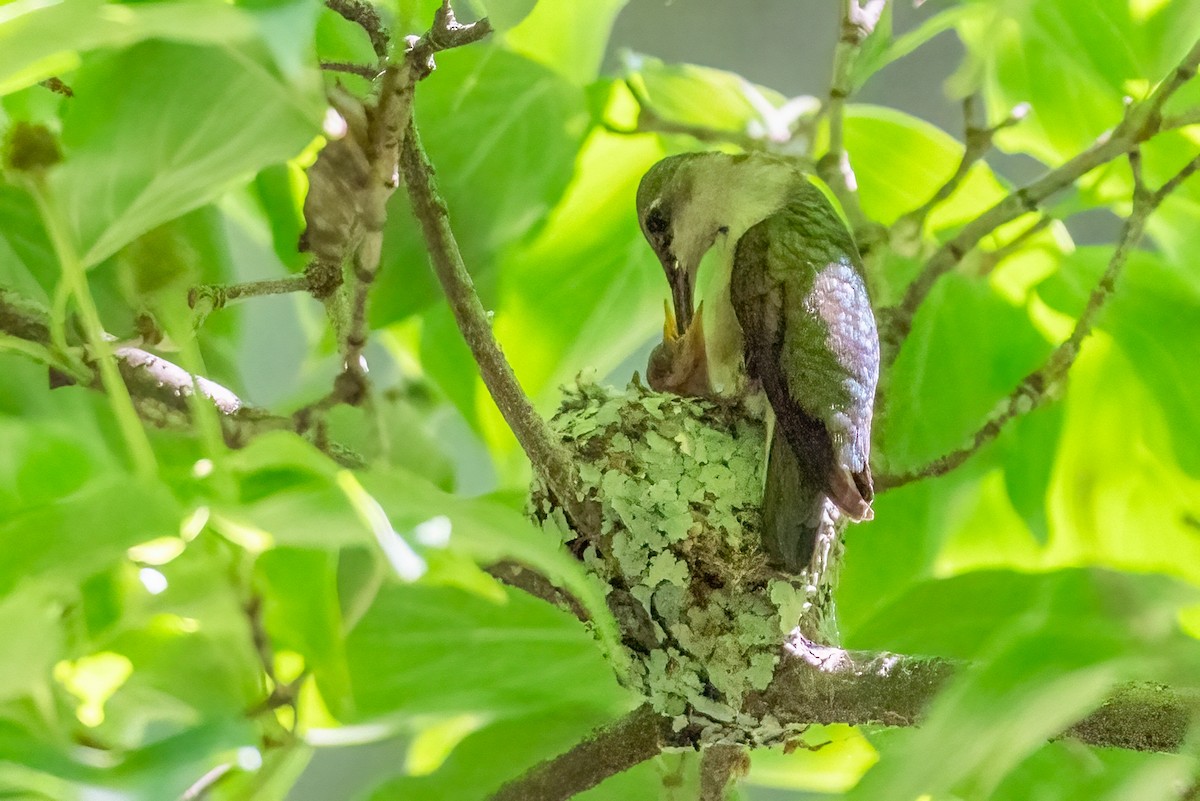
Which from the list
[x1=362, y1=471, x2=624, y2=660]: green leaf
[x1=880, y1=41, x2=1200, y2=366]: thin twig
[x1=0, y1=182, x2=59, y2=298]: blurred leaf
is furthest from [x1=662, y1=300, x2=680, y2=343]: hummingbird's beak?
[x1=362, y1=471, x2=624, y2=660]: green leaf

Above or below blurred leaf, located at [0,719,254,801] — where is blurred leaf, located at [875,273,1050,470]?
below

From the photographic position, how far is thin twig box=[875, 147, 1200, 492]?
774 millimetres

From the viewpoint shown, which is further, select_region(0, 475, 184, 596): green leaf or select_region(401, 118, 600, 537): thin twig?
select_region(401, 118, 600, 537): thin twig

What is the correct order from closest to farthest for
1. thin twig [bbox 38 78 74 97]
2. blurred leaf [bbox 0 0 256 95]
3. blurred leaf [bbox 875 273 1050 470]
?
blurred leaf [bbox 0 0 256 95]
thin twig [bbox 38 78 74 97]
blurred leaf [bbox 875 273 1050 470]

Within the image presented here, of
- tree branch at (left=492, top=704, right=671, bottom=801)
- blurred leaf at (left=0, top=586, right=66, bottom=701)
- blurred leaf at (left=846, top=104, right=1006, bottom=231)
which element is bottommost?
tree branch at (left=492, top=704, right=671, bottom=801)

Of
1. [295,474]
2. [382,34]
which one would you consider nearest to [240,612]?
[295,474]

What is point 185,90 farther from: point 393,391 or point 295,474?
point 393,391

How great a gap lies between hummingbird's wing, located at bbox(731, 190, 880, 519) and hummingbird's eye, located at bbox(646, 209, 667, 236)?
0.10 metres

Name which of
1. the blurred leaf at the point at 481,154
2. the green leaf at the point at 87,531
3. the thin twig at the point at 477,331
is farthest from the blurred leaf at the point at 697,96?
the green leaf at the point at 87,531

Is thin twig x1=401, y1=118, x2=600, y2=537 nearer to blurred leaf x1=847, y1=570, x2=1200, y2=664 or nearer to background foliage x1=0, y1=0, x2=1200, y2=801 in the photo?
background foliage x1=0, y1=0, x2=1200, y2=801

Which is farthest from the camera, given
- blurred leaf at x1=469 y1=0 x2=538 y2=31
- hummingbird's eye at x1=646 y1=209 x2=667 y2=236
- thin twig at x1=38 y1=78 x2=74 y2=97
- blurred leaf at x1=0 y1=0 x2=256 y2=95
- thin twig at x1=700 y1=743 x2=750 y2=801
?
hummingbird's eye at x1=646 y1=209 x2=667 y2=236

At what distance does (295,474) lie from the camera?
0.56 metres

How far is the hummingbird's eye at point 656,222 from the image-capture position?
1.01m

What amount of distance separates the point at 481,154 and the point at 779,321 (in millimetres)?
289
